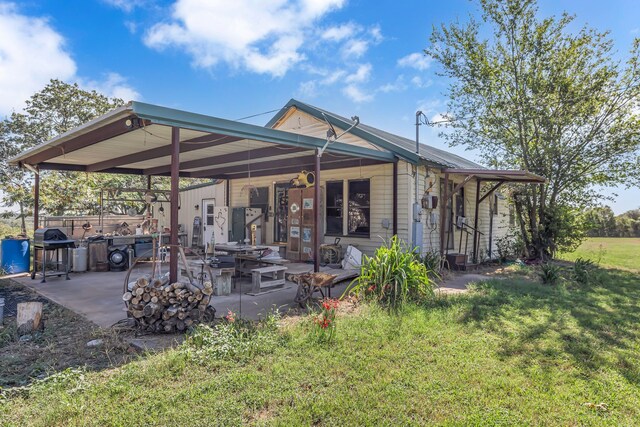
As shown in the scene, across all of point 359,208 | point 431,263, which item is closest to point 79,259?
point 359,208

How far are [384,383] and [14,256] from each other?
903 cm

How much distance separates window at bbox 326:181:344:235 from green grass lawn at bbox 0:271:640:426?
5349mm

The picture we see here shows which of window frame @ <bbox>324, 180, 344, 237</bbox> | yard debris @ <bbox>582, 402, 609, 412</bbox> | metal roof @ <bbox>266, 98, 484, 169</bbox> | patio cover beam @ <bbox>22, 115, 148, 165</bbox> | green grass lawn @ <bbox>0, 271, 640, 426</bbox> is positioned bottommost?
yard debris @ <bbox>582, 402, 609, 412</bbox>

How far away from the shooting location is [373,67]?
12211 millimetres

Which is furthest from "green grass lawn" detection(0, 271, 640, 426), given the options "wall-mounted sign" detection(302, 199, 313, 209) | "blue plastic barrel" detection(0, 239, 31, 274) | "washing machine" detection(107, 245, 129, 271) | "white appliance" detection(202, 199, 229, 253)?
"white appliance" detection(202, 199, 229, 253)

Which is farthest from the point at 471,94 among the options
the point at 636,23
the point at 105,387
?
the point at 105,387

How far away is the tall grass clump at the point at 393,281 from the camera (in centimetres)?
529

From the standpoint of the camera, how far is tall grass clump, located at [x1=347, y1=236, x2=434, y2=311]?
17.3ft

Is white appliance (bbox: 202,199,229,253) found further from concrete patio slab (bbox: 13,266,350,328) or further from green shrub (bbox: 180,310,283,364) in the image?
green shrub (bbox: 180,310,283,364)

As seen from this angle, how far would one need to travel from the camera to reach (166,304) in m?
4.29

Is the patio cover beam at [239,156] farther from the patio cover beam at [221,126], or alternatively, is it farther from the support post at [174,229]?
the support post at [174,229]

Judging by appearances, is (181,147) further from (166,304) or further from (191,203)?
(191,203)

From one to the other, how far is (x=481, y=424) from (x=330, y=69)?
12.4m

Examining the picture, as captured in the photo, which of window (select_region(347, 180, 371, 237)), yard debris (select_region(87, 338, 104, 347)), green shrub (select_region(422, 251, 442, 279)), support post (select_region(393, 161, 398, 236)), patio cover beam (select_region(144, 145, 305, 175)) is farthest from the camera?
window (select_region(347, 180, 371, 237))
